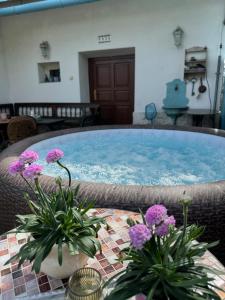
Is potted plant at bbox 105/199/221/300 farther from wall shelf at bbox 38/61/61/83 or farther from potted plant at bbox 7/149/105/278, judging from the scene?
wall shelf at bbox 38/61/61/83

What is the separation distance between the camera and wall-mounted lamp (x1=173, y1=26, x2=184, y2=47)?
465 centimetres

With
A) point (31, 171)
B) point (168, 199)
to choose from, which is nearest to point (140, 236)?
point (31, 171)

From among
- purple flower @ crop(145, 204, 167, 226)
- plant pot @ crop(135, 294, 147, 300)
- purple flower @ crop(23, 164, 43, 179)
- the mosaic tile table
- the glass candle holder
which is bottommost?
the mosaic tile table

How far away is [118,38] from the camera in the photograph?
5297 millimetres

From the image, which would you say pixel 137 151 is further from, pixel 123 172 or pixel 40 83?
pixel 40 83

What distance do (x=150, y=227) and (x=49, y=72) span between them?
264 inches

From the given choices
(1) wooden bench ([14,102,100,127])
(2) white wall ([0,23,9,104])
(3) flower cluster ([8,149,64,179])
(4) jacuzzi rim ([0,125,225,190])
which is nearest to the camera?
(3) flower cluster ([8,149,64,179])

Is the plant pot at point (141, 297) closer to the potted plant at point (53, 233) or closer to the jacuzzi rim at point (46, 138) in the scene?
the potted plant at point (53, 233)

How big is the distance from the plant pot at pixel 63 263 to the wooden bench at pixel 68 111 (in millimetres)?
4493

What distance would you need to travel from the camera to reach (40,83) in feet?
20.9

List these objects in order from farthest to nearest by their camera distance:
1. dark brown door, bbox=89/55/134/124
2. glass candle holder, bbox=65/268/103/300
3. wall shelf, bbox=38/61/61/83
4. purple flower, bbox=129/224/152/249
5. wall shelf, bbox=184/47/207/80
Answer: wall shelf, bbox=38/61/61/83 → dark brown door, bbox=89/55/134/124 → wall shelf, bbox=184/47/207/80 → glass candle holder, bbox=65/268/103/300 → purple flower, bbox=129/224/152/249

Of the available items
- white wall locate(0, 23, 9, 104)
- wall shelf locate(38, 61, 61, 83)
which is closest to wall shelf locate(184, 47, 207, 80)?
wall shelf locate(38, 61, 61, 83)

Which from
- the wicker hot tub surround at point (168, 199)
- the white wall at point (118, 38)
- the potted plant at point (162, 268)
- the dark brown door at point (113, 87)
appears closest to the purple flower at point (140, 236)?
the potted plant at point (162, 268)

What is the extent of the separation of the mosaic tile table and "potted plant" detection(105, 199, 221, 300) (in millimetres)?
159
